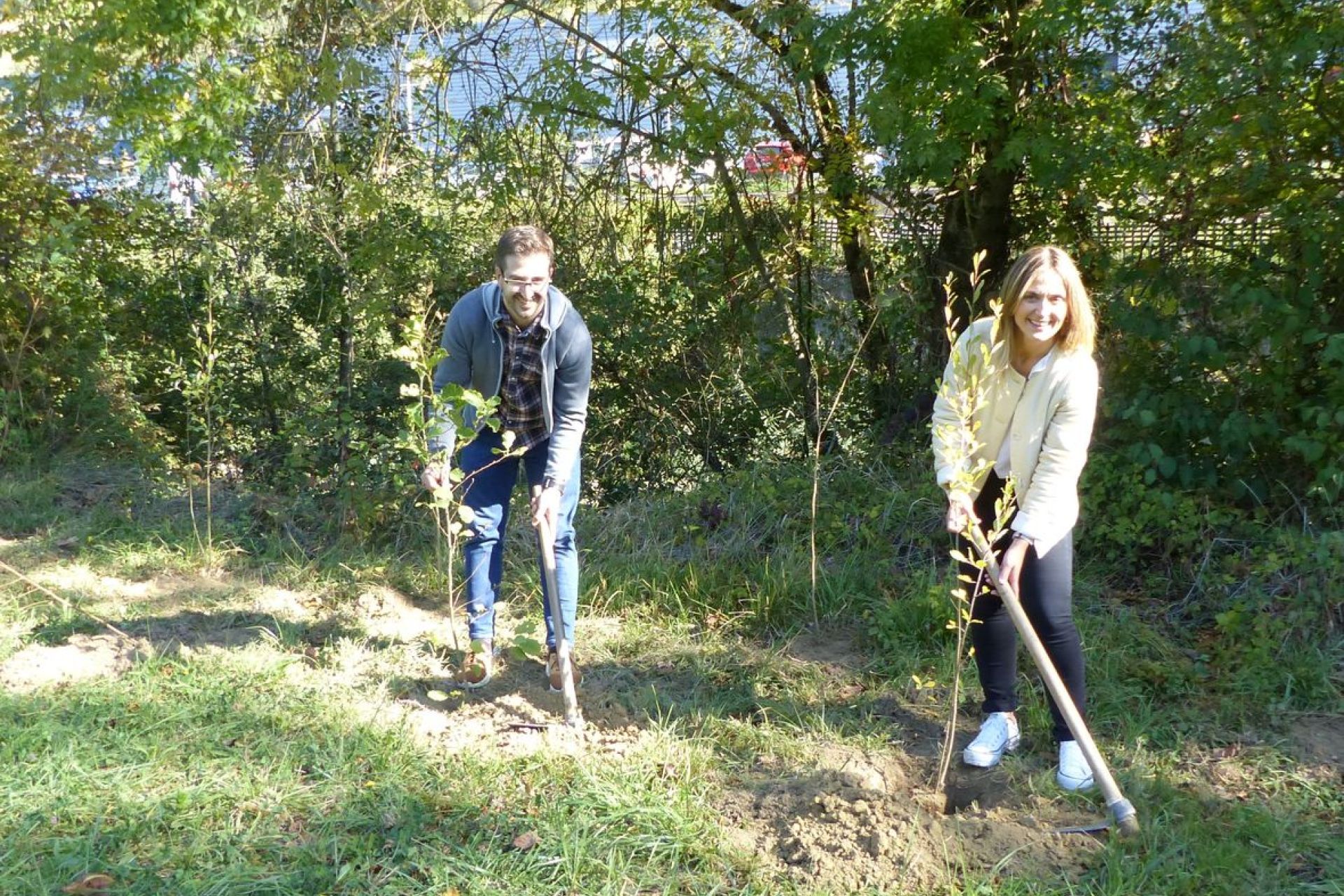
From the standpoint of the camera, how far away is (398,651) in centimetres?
457

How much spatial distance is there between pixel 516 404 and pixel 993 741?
2028 mm

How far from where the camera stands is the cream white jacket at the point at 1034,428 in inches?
132

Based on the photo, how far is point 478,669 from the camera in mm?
4270

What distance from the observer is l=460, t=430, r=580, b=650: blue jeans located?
4.15 metres

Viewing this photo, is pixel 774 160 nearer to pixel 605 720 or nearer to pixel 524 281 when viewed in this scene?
pixel 524 281

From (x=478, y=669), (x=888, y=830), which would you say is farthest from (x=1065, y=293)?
(x=478, y=669)

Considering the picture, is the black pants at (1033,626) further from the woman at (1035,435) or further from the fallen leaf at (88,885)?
the fallen leaf at (88,885)

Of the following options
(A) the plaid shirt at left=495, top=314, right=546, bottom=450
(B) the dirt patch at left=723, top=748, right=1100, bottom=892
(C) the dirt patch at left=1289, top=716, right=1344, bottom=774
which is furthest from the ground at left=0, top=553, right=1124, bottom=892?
(C) the dirt patch at left=1289, top=716, right=1344, bottom=774

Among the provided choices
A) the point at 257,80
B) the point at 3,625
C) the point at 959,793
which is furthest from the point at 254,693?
the point at 257,80

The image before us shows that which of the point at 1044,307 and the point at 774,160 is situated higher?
the point at 774,160

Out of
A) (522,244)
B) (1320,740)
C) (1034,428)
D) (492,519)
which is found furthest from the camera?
(492,519)

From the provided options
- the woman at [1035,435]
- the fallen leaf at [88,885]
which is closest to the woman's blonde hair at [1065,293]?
the woman at [1035,435]

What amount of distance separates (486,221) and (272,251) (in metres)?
1.54

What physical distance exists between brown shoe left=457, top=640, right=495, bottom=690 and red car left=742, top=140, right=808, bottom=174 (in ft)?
10.9
